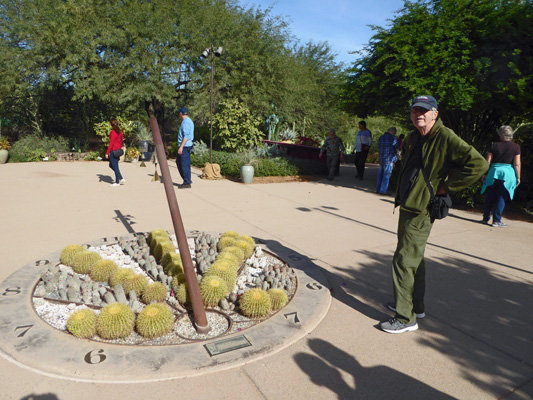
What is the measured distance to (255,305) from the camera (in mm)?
2980

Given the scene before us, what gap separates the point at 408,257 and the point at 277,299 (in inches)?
45.6

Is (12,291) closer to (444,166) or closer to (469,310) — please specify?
(444,166)

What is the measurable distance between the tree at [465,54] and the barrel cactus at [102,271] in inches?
283

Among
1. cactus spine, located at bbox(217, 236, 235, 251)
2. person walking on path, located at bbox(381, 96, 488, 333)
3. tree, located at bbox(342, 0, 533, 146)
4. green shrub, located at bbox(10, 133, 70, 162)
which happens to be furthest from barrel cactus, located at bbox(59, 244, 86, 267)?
green shrub, located at bbox(10, 133, 70, 162)

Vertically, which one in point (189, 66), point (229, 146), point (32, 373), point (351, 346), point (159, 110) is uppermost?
point (189, 66)

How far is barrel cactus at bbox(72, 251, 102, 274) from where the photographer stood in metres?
3.72

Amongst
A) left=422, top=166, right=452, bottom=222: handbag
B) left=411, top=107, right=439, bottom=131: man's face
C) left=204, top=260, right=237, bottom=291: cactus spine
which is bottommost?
left=204, top=260, right=237, bottom=291: cactus spine

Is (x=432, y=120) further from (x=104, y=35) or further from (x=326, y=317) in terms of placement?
(x=104, y=35)

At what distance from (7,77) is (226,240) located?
16.2 metres

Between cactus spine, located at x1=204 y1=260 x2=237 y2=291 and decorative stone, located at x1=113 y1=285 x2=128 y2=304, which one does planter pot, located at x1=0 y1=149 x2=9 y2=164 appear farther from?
cactus spine, located at x1=204 y1=260 x2=237 y2=291

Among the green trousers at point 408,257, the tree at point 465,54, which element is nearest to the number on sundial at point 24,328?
the green trousers at point 408,257

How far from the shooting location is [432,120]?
110 inches

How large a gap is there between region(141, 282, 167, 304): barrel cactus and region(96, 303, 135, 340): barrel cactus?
444 millimetres

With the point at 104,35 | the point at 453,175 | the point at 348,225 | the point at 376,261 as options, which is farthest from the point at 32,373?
the point at 104,35
